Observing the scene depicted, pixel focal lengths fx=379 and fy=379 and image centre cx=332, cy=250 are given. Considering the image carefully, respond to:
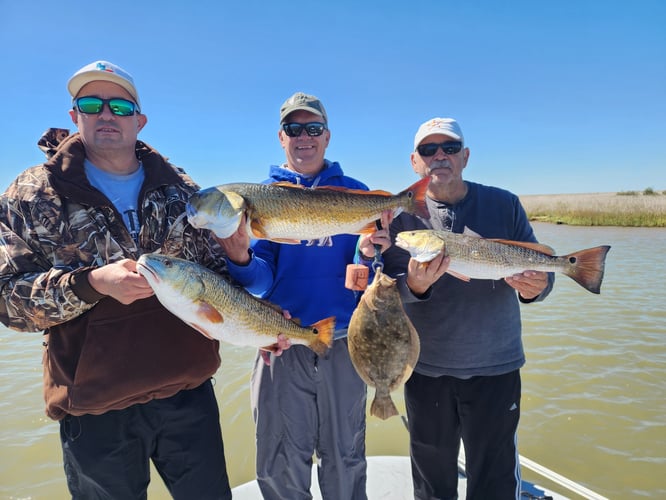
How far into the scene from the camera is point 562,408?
288 inches

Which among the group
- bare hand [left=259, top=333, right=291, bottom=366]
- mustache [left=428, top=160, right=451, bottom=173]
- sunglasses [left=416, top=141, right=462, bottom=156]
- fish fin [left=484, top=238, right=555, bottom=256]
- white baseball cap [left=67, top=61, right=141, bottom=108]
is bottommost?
bare hand [left=259, top=333, right=291, bottom=366]

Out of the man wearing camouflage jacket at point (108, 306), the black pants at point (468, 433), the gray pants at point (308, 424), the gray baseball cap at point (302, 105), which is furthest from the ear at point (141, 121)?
the black pants at point (468, 433)

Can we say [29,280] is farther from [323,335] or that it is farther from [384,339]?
[384,339]

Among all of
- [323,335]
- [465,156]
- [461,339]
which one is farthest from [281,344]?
[465,156]

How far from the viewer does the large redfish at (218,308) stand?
251cm

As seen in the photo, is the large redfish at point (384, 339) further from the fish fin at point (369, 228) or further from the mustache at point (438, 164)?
the mustache at point (438, 164)

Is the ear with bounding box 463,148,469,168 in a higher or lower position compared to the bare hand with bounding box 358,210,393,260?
higher

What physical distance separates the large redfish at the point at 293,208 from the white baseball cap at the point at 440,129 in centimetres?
71

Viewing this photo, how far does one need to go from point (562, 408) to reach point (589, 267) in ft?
17.9

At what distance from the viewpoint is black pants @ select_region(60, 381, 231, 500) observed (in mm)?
2742

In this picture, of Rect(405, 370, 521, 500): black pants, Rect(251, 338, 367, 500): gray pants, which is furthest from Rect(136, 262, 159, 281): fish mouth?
Rect(405, 370, 521, 500): black pants

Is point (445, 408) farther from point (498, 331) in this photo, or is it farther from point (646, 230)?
point (646, 230)

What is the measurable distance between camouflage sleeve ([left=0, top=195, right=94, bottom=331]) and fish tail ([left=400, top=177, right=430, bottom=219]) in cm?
260

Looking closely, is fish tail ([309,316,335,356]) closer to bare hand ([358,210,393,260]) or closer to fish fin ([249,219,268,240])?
bare hand ([358,210,393,260])
